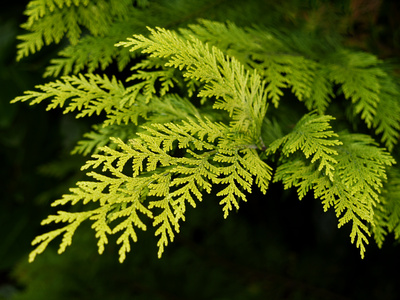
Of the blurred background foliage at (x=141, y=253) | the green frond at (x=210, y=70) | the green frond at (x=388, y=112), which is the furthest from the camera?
the blurred background foliage at (x=141, y=253)

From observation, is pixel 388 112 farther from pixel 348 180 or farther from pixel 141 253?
pixel 141 253

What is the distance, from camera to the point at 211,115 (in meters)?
1.42

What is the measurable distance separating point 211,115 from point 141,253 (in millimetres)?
2051

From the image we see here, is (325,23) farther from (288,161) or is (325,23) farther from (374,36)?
(288,161)

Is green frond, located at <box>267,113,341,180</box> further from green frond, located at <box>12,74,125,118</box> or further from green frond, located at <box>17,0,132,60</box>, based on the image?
green frond, located at <box>17,0,132,60</box>

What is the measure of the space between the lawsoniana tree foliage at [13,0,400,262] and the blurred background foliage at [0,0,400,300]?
1081mm

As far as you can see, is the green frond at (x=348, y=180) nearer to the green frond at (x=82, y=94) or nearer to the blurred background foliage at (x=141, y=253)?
the green frond at (x=82, y=94)

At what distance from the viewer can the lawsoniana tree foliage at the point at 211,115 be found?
1062 millimetres

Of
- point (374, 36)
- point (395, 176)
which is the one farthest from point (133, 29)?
point (374, 36)

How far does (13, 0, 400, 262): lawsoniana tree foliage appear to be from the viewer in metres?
1.06

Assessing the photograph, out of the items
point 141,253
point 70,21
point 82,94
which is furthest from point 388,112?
point 141,253

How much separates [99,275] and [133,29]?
2.22 meters

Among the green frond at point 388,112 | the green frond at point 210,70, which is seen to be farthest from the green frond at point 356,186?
the green frond at point 210,70

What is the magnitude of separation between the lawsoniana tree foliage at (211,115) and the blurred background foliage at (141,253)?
1.08 meters
